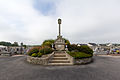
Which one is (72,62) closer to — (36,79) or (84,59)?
(84,59)

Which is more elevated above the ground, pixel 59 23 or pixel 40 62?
pixel 59 23

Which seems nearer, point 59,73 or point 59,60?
point 59,73

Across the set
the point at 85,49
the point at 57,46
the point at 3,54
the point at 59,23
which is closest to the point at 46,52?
the point at 57,46

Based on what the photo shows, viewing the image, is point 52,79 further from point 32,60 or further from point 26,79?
point 32,60

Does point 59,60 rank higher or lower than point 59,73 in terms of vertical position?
higher

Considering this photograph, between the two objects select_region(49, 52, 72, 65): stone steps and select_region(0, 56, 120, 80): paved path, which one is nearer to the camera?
select_region(0, 56, 120, 80): paved path

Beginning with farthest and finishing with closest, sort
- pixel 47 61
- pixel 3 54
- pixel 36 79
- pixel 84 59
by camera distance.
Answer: pixel 3 54 < pixel 84 59 < pixel 47 61 < pixel 36 79

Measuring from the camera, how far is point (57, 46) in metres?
13.5

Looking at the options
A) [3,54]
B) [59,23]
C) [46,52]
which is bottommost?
[3,54]

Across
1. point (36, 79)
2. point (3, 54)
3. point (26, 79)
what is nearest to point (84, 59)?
point (36, 79)

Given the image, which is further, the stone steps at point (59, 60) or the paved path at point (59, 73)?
the stone steps at point (59, 60)

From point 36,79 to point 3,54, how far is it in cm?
1755

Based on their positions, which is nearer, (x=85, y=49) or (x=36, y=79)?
(x=36, y=79)

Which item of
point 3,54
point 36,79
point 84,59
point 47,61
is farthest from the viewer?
point 3,54
